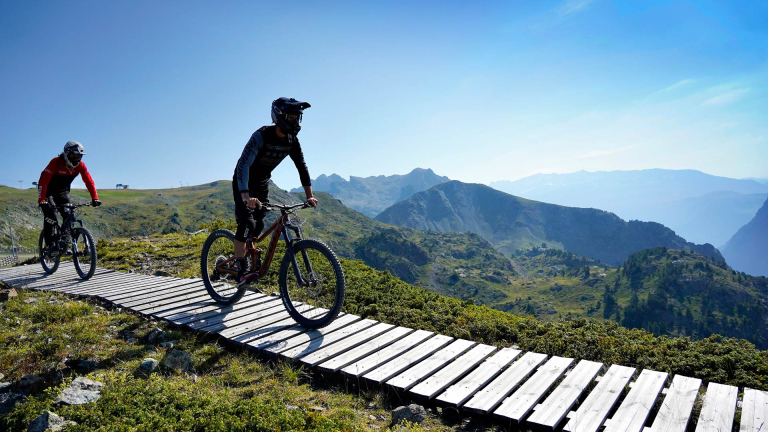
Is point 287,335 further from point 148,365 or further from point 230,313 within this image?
point 148,365

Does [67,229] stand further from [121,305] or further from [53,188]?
[121,305]

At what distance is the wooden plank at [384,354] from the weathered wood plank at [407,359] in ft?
0.24

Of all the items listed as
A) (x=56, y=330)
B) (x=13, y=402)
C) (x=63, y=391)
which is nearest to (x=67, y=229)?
(x=56, y=330)

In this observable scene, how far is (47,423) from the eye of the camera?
3980 millimetres

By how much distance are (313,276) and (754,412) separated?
5.92 metres

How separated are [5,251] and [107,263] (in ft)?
647

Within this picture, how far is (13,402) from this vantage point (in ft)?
16.3

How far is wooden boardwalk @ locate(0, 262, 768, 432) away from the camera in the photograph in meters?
4.34

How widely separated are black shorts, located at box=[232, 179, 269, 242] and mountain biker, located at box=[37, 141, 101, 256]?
5.98 metres

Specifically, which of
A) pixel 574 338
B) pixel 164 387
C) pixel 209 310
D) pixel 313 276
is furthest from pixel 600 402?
pixel 209 310

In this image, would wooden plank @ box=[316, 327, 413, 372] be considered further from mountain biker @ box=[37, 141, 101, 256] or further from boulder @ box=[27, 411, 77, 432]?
mountain biker @ box=[37, 141, 101, 256]

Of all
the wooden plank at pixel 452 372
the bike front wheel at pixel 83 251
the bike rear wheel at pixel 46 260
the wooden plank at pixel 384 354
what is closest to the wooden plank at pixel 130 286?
the bike front wheel at pixel 83 251

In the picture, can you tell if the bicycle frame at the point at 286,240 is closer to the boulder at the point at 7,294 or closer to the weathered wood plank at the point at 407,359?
the weathered wood plank at the point at 407,359

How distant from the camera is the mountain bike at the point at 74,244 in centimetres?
1143
